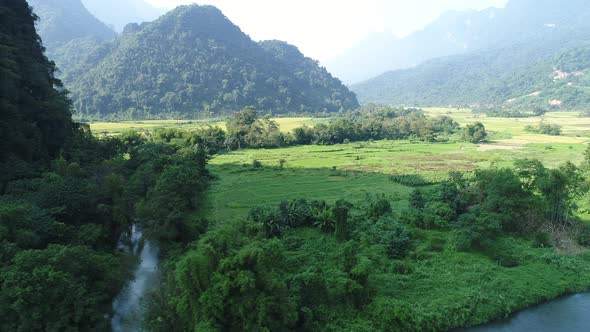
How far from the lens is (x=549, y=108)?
5832 inches

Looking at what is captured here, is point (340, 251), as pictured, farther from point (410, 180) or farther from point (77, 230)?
point (410, 180)

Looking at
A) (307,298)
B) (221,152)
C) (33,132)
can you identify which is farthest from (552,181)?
(221,152)

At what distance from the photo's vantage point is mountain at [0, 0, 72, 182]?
24812 mm

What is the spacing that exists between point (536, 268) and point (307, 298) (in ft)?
38.4

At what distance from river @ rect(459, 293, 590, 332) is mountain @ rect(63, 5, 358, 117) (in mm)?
102990

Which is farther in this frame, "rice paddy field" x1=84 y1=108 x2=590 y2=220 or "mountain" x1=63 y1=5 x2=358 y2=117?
"mountain" x1=63 y1=5 x2=358 y2=117

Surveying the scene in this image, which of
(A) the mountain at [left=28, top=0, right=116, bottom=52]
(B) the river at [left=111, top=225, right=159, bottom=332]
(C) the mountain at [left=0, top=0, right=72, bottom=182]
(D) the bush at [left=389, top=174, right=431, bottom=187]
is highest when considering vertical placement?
(A) the mountain at [left=28, top=0, right=116, bottom=52]

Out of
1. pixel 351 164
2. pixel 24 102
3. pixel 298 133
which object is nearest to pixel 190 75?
pixel 298 133

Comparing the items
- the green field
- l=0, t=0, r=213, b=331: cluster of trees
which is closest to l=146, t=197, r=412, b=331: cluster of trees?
l=0, t=0, r=213, b=331: cluster of trees

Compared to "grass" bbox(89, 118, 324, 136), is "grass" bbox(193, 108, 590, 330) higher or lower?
lower

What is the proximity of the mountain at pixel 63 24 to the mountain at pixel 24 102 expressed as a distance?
12602 centimetres

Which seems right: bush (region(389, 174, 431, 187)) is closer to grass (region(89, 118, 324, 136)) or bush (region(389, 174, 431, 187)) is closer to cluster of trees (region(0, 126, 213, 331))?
cluster of trees (region(0, 126, 213, 331))

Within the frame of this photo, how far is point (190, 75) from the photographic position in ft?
409

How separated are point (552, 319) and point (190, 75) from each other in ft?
398
